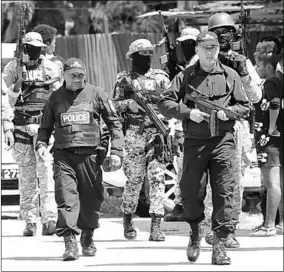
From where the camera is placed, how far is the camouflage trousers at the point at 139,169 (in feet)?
42.4

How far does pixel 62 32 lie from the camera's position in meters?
28.6

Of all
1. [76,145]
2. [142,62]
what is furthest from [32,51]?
[76,145]

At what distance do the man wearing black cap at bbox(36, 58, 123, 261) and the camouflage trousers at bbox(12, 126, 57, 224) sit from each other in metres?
1.51

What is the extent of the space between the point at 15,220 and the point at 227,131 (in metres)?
5.07

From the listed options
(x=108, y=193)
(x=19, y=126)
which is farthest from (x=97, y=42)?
(x=19, y=126)

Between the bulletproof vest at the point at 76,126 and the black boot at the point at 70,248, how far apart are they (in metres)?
0.83

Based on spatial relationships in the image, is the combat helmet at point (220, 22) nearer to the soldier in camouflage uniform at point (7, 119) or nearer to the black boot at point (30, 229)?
the soldier in camouflage uniform at point (7, 119)

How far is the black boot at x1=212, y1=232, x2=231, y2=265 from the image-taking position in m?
11.0

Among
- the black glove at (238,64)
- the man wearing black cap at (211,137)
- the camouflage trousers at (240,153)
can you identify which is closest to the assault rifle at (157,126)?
the camouflage trousers at (240,153)

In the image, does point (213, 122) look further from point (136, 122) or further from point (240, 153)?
point (136, 122)

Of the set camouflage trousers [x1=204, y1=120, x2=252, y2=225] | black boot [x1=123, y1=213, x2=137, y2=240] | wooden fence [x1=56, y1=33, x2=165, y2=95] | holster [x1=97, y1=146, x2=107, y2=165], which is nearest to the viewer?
holster [x1=97, y1=146, x2=107, y2=165]

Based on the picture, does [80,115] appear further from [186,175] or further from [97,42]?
[97,42]

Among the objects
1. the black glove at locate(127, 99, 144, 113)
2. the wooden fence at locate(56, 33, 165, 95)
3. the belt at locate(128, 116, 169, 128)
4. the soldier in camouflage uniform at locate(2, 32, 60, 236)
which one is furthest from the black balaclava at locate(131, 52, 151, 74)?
the wooden fence at locate(56, 33, 165, 95)

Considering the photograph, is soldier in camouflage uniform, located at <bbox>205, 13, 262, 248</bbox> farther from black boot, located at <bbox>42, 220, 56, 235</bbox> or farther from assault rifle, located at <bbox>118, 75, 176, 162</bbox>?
black boot, located at <bbox>42, 220, 56, 235</bbox>
